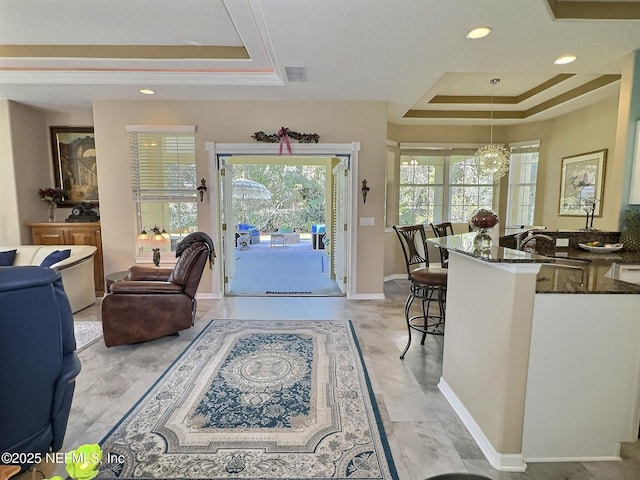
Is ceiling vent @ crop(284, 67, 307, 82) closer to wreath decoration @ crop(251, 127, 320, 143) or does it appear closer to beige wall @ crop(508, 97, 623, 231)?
wreath decoration @ crop(251, 127, 320, 143)

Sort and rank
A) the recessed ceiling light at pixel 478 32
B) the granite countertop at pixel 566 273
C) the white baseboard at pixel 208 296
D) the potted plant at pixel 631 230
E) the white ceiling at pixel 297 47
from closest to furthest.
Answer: the granite countertop at pixel 566 273, the white ceiling at pixel 297 47, the recessed ceiling light at pixel 478 32, the potted plant at pixel 631 230, the white baseboard at pixel 208 296

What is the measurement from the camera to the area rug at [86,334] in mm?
3238

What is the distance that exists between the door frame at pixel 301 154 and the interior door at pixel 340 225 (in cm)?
11

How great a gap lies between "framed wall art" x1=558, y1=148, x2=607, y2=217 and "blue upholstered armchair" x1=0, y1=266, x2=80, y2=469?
221 inches

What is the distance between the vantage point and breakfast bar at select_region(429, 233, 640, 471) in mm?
1666

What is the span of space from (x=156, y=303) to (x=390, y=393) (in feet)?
7.57

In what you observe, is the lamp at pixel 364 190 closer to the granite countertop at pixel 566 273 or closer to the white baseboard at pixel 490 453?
the granite countertop at pixel 566 273

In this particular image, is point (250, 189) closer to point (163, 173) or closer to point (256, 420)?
point (163, 173)

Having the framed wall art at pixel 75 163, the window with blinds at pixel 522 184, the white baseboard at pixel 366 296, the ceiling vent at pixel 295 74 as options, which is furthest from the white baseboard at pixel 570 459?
the framed wall art at pixel 75 163

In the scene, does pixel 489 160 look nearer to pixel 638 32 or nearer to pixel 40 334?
pixel 638 32

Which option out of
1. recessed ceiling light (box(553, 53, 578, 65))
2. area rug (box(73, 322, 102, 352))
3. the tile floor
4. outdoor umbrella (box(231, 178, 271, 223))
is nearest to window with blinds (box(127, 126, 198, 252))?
area rug (box(73, 322, 102, 352))

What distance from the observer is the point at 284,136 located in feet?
14.8

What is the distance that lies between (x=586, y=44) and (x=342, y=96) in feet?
8.44

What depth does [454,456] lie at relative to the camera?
180 cm
